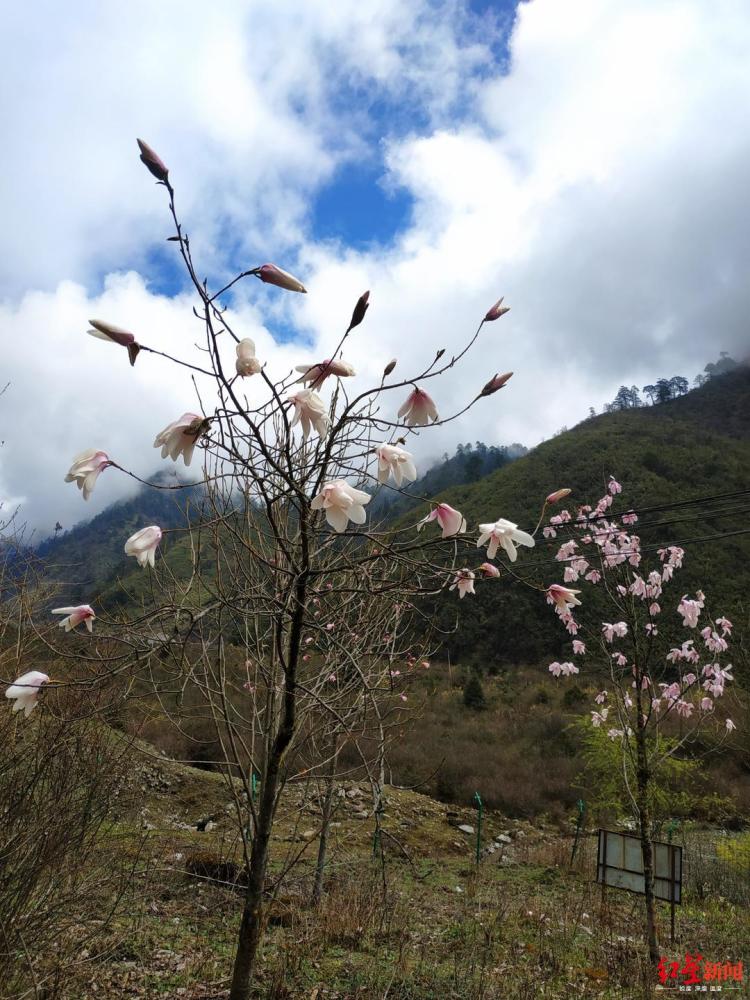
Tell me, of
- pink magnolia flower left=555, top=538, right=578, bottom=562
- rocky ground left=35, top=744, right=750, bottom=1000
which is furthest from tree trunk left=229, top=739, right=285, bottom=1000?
pink magnolia flower left=555, top=538, right=578, bottom=562

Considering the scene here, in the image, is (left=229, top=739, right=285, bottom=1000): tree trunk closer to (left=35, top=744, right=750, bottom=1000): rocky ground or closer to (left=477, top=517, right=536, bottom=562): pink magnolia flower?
(left=35, top=744, right=750, bottom=1000): rocky ground

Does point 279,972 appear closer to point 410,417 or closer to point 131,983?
point 131,983

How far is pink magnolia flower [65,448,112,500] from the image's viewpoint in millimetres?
1565

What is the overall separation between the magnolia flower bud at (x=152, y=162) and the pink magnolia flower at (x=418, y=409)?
2.72ft

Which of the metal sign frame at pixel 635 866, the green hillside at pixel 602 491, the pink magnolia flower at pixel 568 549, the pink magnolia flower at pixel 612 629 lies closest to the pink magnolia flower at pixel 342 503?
the metal sign frame at pixel 635 866

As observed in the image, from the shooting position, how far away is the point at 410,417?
5.68ft

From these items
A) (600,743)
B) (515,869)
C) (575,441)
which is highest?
(575,441)

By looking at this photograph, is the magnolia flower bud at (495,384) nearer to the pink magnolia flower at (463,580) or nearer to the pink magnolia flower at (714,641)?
the pink magnolia flower at (463,580)

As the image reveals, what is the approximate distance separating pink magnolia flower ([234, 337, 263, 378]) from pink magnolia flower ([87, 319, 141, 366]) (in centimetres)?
23

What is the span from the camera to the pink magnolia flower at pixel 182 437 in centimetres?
142

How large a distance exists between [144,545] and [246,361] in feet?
1.98

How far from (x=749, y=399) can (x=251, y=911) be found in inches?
2599


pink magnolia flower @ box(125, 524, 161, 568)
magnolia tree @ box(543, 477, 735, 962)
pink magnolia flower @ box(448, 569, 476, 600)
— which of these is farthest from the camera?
magnolia tree @ box(543, 477, 735, 962)

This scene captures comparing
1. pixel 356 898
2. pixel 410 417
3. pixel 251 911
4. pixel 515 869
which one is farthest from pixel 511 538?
pixel 515 869
